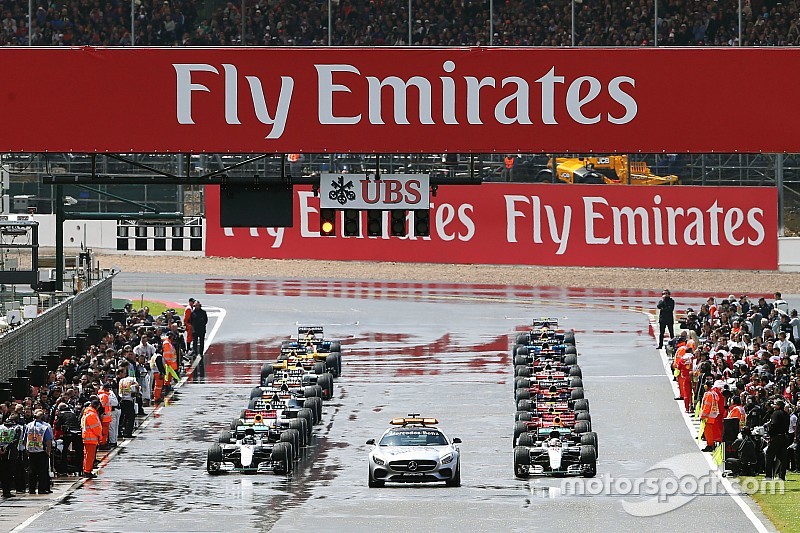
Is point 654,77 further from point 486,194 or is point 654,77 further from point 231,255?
point 231,255

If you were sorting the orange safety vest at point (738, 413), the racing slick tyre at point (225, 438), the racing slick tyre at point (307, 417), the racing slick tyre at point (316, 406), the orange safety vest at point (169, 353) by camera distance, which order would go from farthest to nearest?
the orange safety vest at point (169, 353)
the racing slick tyre at point (316, 406)
the racing slick tyre at point (307, 417)
the racing slick tyre at point (225, 438)
the orange safety vest at point (738, 413)

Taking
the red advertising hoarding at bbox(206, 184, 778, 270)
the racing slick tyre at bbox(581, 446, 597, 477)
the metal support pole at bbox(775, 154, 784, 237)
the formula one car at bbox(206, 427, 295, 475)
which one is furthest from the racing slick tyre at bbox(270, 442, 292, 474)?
the metal support pole at bbox(775, 154, 784, 237)

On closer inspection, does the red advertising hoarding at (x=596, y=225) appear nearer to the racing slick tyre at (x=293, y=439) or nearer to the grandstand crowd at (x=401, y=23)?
the grandstand crowd at (x=401, y=23)

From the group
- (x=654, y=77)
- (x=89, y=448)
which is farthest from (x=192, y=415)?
(x=654, y=77)

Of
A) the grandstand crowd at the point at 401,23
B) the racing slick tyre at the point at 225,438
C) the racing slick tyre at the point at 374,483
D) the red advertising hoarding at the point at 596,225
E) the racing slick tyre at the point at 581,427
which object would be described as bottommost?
the racing slick tyre at the point at 374,483

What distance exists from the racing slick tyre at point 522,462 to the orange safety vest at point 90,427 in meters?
6.68

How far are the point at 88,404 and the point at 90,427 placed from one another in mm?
785

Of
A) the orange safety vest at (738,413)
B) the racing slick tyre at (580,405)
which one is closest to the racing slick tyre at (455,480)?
the racing slick tyre at (580,405)

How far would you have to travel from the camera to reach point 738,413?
26.9 meters

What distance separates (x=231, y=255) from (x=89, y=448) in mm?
30465

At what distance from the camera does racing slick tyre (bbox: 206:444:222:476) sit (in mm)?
26703

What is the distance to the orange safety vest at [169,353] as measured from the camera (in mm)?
36094

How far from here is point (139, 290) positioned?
53719 mm

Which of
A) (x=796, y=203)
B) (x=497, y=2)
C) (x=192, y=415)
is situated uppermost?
(x=497, y=2)
